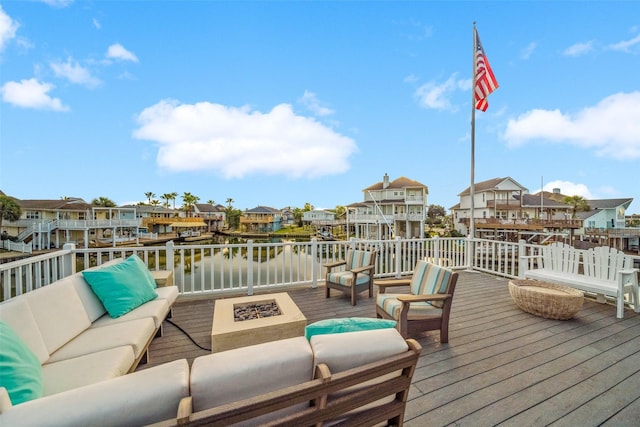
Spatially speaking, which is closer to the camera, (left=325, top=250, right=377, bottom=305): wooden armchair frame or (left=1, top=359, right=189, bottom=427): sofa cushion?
(left=1, top=359, right=189, bottom=427): sofa cushion

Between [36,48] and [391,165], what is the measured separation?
83.4 ft

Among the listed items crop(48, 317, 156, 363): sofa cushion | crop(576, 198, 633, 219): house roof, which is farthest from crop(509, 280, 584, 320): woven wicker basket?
crop(576, 198, 633, 219): house roof

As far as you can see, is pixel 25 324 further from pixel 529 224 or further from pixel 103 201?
pixel 103 201

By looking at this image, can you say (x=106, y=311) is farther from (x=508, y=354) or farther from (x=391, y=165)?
A: (x=391, y=165)

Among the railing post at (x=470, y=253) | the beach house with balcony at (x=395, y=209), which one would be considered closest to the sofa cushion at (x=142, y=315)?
the railing post at (x=470, y=253)

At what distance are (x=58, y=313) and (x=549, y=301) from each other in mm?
5623

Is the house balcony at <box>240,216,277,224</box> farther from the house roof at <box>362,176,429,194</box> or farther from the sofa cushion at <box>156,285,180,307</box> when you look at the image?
the sofa cushion at <box>156,285,180,307</box>

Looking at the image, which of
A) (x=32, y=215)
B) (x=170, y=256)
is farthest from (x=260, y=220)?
(x=170, y=256)

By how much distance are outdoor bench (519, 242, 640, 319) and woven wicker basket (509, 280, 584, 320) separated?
35 centimetres

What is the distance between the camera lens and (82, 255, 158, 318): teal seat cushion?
8.86ft

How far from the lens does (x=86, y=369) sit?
1.73 m

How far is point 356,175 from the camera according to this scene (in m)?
27.5

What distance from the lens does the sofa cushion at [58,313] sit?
6.62ft

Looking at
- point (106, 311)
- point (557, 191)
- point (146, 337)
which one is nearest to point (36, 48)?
point (106, 311)
